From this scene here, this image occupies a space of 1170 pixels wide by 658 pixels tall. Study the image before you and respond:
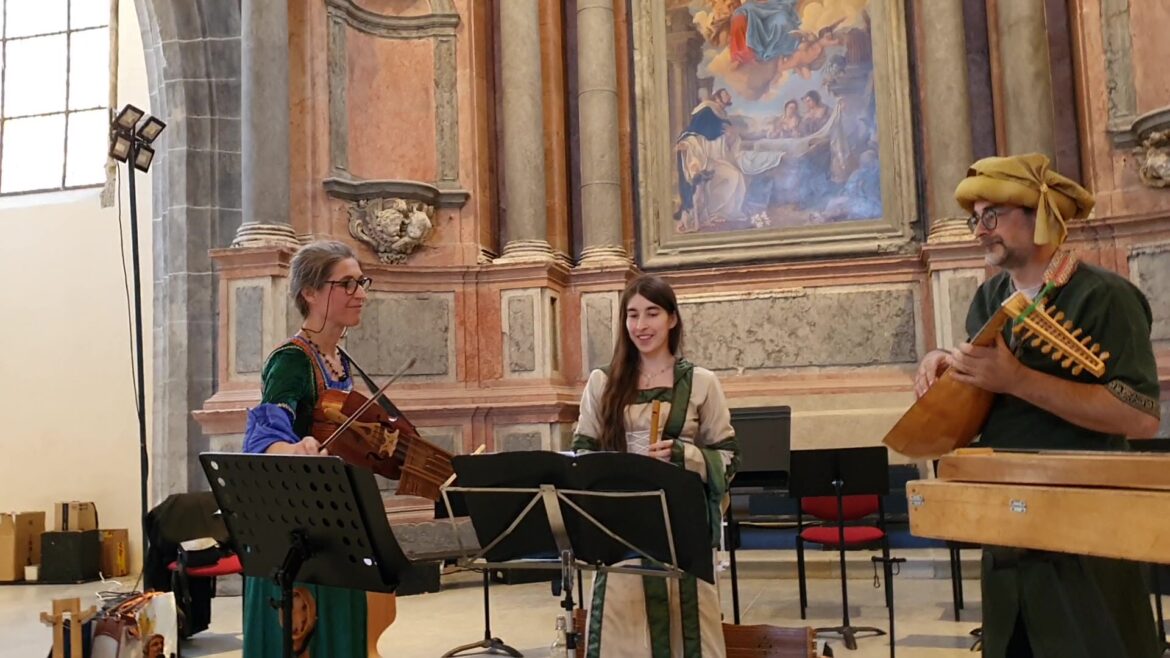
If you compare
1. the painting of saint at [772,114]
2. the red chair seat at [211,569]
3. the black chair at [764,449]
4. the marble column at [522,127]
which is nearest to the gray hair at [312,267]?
the black chair at [764,449]

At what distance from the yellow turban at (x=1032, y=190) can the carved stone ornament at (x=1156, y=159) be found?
20.1 ft

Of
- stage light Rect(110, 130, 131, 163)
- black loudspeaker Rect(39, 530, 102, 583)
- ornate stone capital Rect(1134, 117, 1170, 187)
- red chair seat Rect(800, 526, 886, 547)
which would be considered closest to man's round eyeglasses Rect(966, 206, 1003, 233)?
red chair seat Rect(800, 526, 886, 547)

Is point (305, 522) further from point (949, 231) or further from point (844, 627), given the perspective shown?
point (949, 231)

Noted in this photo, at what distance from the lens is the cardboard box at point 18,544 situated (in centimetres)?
1016

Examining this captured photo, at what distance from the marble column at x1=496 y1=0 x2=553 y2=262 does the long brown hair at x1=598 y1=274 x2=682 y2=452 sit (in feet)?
18.9

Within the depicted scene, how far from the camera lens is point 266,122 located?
27.5 ft

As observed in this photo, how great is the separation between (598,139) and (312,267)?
20.6 feet

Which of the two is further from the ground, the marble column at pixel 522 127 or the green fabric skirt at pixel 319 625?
the marble column at pixel 522 127

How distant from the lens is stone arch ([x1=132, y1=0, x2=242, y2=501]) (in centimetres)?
1005

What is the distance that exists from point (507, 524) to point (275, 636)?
0.77 meters

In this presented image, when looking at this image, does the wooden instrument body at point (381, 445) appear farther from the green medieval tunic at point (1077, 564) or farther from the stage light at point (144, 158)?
the stage light at point (144, 158)

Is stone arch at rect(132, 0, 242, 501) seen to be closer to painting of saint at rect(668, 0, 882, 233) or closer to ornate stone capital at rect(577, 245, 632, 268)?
ornate stone capital at rect(577, 245, 632, 268)

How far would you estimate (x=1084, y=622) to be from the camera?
2115mm

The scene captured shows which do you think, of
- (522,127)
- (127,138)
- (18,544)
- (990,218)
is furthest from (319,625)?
(18,544)
